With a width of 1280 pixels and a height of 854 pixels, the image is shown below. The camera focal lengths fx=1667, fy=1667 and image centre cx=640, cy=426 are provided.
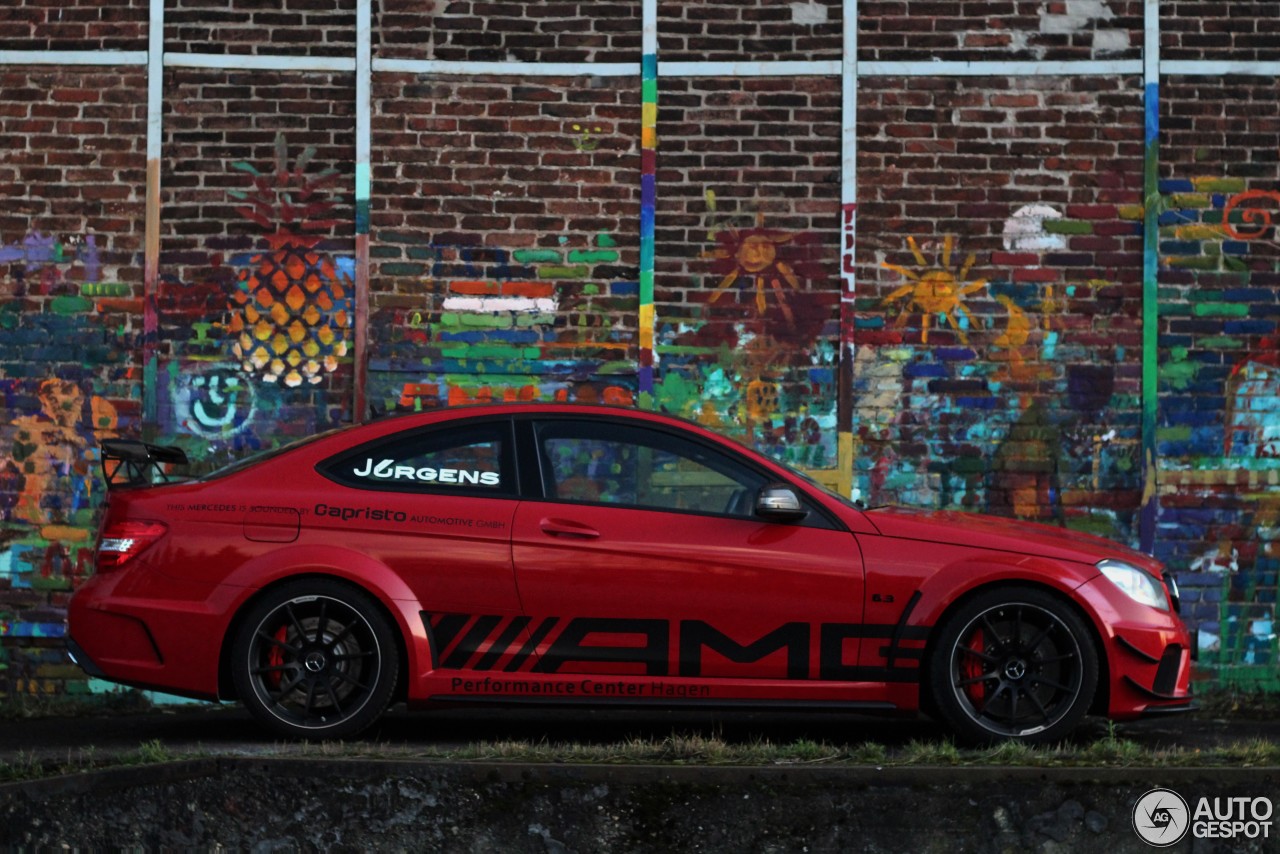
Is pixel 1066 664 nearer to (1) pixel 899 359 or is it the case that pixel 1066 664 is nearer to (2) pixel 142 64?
(1) pixel 899 359

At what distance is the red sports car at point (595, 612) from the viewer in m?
6.91

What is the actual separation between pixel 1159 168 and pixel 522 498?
518cm

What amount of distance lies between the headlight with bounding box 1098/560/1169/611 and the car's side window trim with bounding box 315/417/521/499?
254cm

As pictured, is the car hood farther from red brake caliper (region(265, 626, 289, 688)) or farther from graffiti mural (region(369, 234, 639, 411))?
graffiti mural (region(369, 234, 639, 411))

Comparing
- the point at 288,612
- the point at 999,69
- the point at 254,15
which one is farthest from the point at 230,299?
the point at 999,69

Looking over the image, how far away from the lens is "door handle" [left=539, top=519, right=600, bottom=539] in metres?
6.99

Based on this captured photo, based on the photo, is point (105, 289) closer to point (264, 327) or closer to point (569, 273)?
point (264, 327)

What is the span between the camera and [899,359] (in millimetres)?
10141

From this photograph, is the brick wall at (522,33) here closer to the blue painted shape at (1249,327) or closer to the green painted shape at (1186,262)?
the green painted shape at (1186,262)

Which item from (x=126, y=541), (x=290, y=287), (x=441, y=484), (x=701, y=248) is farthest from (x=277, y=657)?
(x=701, y=248)

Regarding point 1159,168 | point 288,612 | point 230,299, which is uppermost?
point 1159,168

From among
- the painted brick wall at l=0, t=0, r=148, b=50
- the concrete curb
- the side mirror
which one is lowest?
the concrete curb

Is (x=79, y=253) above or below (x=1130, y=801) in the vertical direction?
above

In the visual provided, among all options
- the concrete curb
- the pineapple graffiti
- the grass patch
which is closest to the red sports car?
the grass patch
